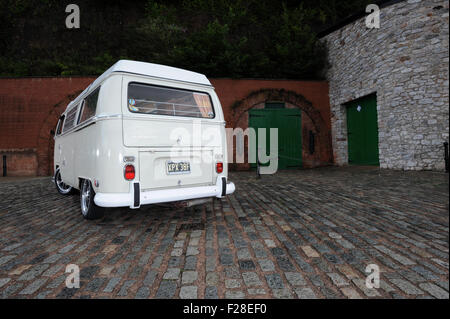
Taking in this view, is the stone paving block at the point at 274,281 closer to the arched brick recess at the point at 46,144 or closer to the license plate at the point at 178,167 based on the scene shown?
the license plate at the point at 178,167

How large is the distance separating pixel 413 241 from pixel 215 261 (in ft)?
7.25

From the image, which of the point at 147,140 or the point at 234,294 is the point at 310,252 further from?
the point at 147,140

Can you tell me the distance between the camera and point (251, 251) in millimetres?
2502

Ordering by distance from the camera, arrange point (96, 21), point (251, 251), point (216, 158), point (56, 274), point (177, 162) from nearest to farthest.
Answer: point (56, 274), point (251, 251), point (177, 162), point (216, 158), point (96, 21)

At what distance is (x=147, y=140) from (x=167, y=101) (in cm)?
72

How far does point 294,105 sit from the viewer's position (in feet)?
39.1

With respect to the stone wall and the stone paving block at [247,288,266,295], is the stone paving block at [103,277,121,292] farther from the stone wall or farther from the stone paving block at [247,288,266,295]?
the stone wall

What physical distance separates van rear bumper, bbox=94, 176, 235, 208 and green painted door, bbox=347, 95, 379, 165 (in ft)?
30.2

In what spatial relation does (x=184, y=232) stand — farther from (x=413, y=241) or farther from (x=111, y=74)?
(x=413, y=241)

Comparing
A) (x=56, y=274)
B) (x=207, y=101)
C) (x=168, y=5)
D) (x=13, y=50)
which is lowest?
(x=56, y=274)

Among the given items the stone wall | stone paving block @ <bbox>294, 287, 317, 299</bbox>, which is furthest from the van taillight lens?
the stone wall

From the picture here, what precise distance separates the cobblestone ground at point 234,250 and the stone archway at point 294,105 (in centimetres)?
765

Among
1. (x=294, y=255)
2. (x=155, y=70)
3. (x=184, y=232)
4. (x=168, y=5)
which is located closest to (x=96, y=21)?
(x=168, y=5)

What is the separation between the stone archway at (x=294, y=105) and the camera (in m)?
11.5
